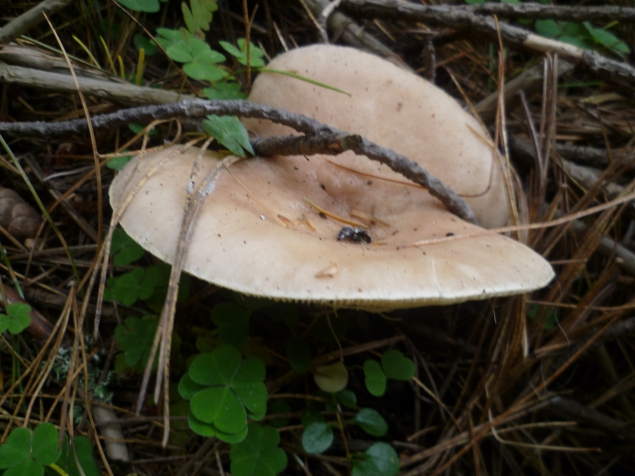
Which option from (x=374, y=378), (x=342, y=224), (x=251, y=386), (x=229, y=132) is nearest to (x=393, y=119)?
(x=342, y=224)

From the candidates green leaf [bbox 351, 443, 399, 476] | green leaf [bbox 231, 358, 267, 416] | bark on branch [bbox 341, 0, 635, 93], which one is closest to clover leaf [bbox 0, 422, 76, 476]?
green leaf [bbox 231, 358, 267, 416]

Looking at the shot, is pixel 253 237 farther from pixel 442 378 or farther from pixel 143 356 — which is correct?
pixel 442 378

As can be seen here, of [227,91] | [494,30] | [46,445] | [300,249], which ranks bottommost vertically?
[46,445]

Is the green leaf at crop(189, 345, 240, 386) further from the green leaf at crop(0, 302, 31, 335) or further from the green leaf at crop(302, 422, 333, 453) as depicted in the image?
the green leaf at crop(0, 302, 31, 335)

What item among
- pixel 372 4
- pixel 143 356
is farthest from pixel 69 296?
pixel 372 4

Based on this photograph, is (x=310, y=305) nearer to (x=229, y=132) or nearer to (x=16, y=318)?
(x=229, y=132)

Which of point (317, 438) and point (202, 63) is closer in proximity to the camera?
point (317, 438)

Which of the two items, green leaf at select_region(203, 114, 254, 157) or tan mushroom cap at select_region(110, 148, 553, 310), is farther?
green leaf at select_region(203, 114, 254, 157)

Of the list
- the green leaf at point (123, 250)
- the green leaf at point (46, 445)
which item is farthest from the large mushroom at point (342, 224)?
the green leaf at point (46, 445)
